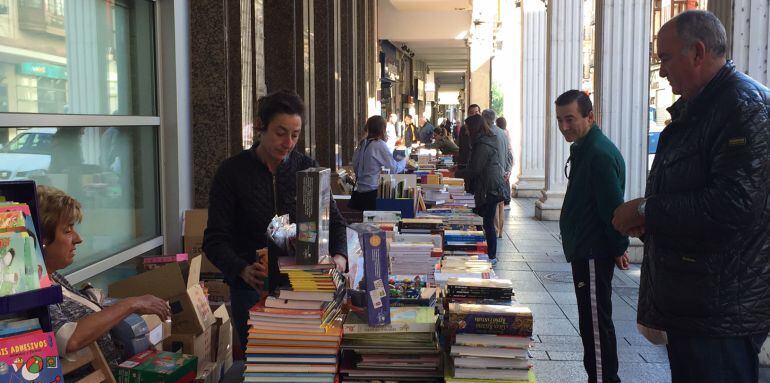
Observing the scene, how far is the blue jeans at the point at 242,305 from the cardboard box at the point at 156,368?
0.30 metres

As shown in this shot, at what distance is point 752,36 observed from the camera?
503 cm

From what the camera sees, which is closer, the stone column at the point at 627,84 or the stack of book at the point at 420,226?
the stack of book at the point at 420,226

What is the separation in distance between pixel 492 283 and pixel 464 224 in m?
2.54

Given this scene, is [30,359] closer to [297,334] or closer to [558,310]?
[297,334]

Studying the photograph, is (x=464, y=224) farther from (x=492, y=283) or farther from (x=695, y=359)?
(x=695, y=359)

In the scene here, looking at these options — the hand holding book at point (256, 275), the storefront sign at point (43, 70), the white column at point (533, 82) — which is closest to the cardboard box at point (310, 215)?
the hand holding book at point (256, 275)

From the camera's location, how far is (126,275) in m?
5.00

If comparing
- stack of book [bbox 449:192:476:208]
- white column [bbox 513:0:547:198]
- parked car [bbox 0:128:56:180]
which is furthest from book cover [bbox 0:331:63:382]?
white column [bbox 513:0:547:198]

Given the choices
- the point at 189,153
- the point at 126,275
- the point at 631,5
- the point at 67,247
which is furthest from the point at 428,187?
the point at 67,247

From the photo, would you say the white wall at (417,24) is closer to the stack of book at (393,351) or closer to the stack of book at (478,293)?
the stack of book at (478,293)

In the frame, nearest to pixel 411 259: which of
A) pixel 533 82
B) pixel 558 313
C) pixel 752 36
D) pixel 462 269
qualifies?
pixel 462 269

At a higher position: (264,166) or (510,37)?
(510,37)

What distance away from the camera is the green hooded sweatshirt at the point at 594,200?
4.38 m

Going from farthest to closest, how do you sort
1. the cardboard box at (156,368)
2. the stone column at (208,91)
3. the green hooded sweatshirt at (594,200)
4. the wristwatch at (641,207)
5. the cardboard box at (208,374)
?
1. the stone column at (208,91)
2. the green hooded sweatshirt at (594,200)
3. the cardboard box at (208,374)
4. the cardboard box at (156,368)
5. the wristwatch at (641,207)
